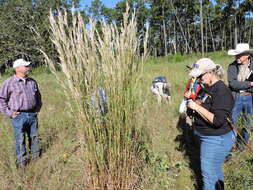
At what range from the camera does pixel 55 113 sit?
524cm

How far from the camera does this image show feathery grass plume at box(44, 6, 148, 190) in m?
1.62

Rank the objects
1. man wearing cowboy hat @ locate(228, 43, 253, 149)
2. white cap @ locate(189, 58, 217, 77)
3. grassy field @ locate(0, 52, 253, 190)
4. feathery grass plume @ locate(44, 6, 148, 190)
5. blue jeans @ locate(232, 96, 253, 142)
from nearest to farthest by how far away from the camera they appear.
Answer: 1. feathery grass plume @ locate(44, 6, 148, 190)
2. white cap @ locate(189, 58, 217, 77)
3. grassy field @ locate(0, 52, 253, 190)
4. man wearing cowboy hat @ locate(228, 43, 253, 149)
5. blue jeans @ locate(232, 96, 253, 142)

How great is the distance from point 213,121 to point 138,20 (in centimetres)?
4024

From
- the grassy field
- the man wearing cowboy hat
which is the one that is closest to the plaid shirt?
the grassy field

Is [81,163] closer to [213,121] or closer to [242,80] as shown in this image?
[213,121]

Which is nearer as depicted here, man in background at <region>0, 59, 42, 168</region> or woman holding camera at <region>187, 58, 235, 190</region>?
woman holding camera at <region>187, 58, 235, 190</region>

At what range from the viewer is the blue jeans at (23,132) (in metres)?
2.77

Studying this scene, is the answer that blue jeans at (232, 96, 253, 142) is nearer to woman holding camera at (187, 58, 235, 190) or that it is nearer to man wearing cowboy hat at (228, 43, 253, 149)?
man wearing cowboy hat at (228, 43, 253, 149)

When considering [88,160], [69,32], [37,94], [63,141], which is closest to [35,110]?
[37,94]

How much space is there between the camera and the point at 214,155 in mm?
1789

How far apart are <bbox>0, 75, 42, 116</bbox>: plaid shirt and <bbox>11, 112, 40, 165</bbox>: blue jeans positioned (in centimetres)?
12

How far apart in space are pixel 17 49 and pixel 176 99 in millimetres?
20703

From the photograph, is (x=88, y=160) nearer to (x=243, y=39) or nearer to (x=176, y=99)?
(x=176, y=99)

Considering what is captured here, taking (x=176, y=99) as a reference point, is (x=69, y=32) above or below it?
above
